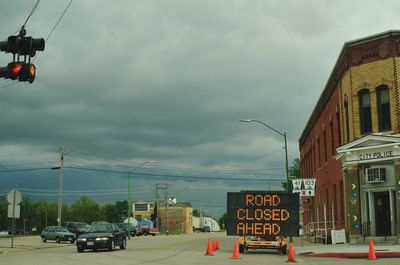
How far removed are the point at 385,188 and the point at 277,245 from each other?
709 centimetres

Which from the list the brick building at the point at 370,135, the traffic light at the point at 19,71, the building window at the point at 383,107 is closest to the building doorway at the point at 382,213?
the brick building at the point at 370,135

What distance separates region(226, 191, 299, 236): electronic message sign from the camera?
2602 cm

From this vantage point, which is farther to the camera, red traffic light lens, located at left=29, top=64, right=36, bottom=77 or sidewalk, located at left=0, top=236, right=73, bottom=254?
sidewalk, located at left=0, top=236, right=73, bottom=254

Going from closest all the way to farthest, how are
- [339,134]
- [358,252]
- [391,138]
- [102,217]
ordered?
[358,252] → [391,138] → [339,134] → [102,217]

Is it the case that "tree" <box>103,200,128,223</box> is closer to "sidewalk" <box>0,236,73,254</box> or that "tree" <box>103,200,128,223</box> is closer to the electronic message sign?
"sidewalk" <box>0,236,73,254</box>

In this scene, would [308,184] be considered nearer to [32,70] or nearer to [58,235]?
[32,70]

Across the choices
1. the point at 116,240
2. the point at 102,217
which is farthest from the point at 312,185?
the point at 102,217

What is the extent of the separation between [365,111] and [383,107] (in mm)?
1087

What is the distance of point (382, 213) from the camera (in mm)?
29953

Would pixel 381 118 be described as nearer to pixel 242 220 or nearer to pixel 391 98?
pixel 391 98

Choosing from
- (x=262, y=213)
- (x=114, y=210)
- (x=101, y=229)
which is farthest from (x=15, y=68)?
(x=114, y=210)

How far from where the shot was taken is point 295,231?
25875 mm

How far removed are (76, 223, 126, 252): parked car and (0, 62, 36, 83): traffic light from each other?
15.9 m

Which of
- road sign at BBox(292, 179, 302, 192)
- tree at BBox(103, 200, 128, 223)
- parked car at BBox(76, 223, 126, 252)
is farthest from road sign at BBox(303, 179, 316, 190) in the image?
tree at BBox(103, 200, 128, 223)
